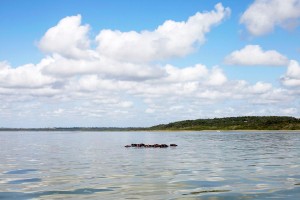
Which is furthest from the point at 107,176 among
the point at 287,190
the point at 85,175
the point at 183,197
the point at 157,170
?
the point at 287,190

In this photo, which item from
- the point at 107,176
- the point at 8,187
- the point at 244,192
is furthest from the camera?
the point at 107,176

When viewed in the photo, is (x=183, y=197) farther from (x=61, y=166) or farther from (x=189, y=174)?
(x=61, y=166)

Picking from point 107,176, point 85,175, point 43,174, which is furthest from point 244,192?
point 43,174

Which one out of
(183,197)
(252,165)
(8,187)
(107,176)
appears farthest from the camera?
(252,165)

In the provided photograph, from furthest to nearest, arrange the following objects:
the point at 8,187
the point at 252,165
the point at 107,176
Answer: the point at 252,165
the point at 107,176
the point at 8,187

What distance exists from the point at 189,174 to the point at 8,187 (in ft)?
47.9

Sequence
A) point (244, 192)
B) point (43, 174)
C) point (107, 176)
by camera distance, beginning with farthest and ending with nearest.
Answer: point (43, 174)
point (107, 176)
point (244, 192)

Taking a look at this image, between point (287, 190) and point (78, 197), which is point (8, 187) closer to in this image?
point (78, 197)

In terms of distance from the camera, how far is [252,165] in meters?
41.3

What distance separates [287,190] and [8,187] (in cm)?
1873

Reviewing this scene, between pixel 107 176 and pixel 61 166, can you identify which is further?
pixel 61 166

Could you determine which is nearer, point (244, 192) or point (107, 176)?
point (244, 192)

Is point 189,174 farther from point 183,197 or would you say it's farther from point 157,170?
point 183,197

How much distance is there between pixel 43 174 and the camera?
35281 mm
